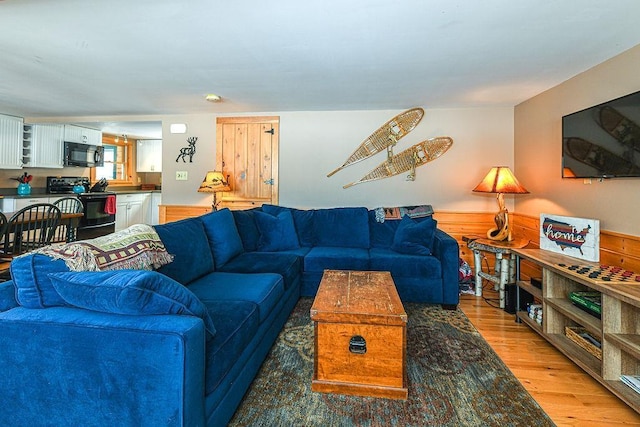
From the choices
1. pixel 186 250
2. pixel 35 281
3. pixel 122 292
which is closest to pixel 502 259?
pixel 186 250

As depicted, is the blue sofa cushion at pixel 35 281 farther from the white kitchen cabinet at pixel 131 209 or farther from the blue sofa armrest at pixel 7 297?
the white kitchen cabinet at pixel 131 209

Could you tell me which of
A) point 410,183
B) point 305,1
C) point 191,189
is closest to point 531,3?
point 305,1

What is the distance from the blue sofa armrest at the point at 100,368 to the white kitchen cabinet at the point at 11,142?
4.80 meters

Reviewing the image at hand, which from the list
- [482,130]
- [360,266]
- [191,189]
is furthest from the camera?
[191,189]

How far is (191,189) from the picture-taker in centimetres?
444

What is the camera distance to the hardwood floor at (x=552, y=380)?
160cm

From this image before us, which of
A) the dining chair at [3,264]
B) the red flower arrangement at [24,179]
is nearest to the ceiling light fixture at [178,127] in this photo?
the dining chair at [3,264]

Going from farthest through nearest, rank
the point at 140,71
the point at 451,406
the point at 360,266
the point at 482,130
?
the point at 482,130, the point at 360,266, the point at 140,71, the point at 451,406

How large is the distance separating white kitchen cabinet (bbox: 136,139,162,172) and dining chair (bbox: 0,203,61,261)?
477cm

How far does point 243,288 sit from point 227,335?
25.3 inches

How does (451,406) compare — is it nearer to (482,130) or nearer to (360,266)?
(360,266)

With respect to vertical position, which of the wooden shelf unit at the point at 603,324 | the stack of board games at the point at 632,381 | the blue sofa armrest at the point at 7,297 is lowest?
the stack of board games at the point at 632,381

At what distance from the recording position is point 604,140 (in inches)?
90.7

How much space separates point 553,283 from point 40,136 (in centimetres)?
680
